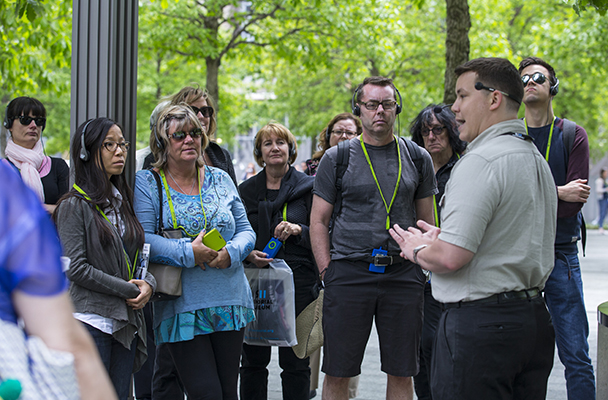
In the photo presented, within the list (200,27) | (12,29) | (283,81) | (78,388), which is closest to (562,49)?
(200,27)

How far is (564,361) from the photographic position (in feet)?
13.1

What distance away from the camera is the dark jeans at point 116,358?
313 centimetres

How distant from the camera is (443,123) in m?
4.59

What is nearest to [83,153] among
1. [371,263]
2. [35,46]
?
[371,263]

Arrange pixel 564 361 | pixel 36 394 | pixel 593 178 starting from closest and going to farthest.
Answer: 1. pixel 36 394
2. pixel 564 361
3. pixel 593 178

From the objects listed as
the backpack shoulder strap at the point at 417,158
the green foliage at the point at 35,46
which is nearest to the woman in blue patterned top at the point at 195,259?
the backpack shoulder strap at the point at 417,158

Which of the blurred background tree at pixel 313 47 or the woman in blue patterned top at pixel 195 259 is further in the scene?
the blurred background tree at pixel 313 47

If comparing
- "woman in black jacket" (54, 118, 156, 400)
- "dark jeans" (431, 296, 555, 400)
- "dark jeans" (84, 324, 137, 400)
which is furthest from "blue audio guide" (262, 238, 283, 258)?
"dark jeans" (431, 296, 555, 400)

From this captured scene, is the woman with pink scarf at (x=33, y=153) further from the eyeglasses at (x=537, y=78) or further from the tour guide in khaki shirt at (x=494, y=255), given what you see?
the eyeglasses at (x=537, y=78)

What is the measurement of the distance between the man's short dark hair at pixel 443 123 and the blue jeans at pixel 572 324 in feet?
3.72

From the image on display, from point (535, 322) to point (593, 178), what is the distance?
29.4m

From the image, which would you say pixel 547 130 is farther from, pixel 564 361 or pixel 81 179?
pixel 81 179

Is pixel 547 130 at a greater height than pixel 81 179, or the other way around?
pixel 547 130

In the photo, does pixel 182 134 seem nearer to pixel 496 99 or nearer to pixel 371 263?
pixel 371 263
